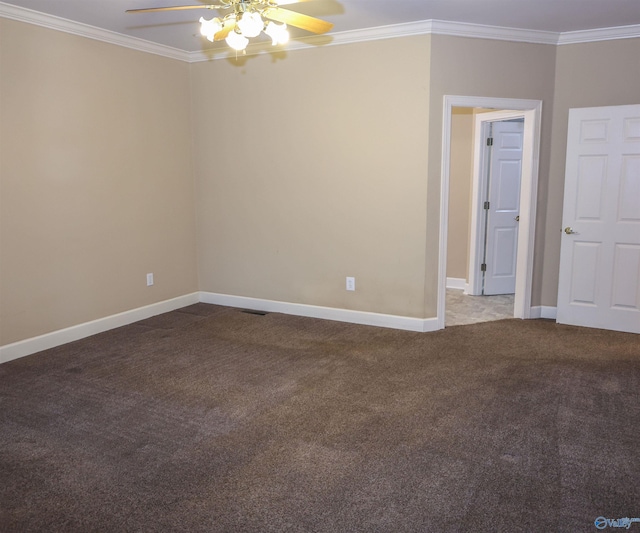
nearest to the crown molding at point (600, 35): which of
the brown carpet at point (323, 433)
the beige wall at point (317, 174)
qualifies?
the beige wall at point (317, 174)

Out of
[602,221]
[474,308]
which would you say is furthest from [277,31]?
[474,308]

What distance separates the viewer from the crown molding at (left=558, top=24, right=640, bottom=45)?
455 centimetres

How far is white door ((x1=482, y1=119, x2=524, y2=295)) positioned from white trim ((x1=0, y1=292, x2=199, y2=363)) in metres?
3.46

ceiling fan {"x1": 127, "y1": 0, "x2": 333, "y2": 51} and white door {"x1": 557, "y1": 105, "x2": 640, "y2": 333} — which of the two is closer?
ceiling fan {"x1": 127, "y1": 0, "x2": 333, "y2": 51}

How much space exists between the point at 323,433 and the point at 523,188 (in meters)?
3.31

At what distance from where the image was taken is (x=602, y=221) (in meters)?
4.80

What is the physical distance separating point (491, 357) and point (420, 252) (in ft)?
3.67

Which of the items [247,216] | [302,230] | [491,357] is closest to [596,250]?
[491,357]

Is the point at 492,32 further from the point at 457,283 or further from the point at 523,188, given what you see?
the point at 457,283

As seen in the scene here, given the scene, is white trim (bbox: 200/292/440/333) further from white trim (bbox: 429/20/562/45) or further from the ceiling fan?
the ceiling fan

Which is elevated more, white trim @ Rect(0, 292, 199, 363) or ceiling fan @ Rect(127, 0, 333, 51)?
ceiling fan @ Rect(127, 0, 333, 51)

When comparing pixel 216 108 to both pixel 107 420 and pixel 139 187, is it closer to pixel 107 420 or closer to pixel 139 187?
pixel 139 187

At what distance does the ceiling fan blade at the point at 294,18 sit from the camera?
8.96ft

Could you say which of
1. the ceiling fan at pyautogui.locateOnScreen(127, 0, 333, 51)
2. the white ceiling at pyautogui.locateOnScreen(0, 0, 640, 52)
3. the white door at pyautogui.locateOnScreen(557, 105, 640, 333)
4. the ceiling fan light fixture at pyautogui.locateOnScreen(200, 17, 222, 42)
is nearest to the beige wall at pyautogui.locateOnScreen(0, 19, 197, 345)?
the white ceiling at pyautogui.locateOnScreen(0, 0, 640, 52)
